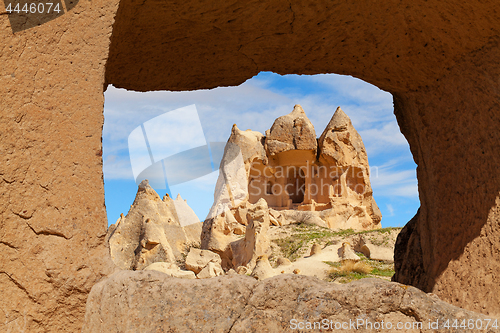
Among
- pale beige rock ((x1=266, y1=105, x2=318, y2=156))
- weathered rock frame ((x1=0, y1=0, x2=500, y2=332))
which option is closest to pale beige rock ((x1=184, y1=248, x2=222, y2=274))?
weathered rock frame ((x1=0, y1=0, x2=500, y2=332))

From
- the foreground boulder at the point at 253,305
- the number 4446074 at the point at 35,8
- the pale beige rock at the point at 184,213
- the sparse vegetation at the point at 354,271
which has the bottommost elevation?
the sparse vegetation at the point at 354,271

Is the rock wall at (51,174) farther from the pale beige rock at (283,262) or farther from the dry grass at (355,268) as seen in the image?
the pale beige rock at (283,262)

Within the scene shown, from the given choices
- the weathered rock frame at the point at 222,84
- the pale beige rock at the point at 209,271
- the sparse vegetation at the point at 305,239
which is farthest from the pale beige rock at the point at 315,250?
the weathered rock frame at the point at 222,84

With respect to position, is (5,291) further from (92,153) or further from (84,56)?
(84,56)

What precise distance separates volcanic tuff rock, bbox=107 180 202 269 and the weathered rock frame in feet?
31.3

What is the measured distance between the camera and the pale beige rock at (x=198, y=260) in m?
11.6

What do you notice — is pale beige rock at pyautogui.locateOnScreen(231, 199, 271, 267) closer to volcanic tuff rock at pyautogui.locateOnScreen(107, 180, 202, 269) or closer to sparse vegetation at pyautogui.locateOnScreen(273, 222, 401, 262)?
sparse vegetation at pyautogui.locateOnScreen(273, 222, 401, 262)

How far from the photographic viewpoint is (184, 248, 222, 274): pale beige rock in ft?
38.2

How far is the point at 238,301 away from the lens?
6.12ft

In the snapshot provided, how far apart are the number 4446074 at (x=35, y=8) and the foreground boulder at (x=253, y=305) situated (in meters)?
1.42

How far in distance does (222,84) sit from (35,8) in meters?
1.93

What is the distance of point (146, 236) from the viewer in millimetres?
12820

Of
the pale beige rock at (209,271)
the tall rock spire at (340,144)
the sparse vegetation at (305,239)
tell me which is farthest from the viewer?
the tall rock spire at (340,144)

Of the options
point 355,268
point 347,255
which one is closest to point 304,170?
point 347,255
